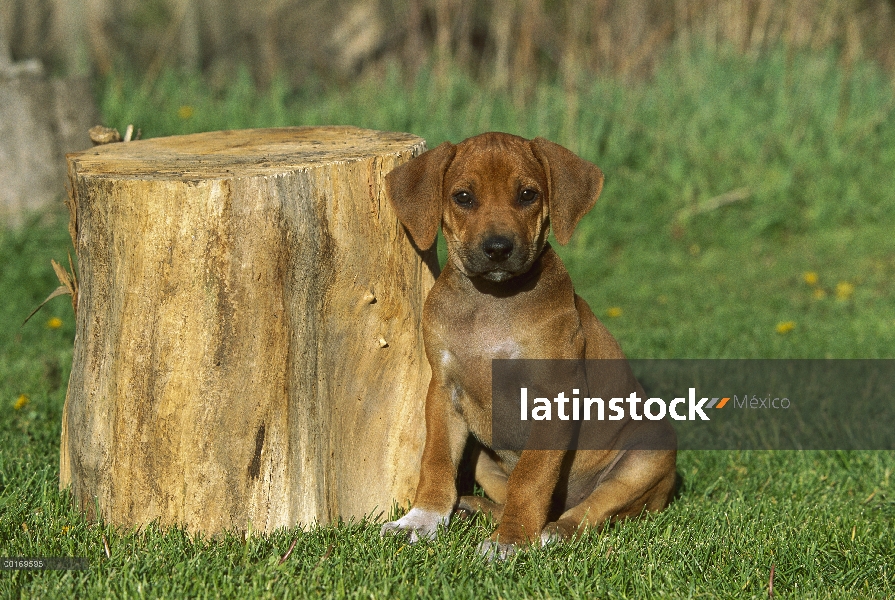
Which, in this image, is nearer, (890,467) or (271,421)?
(271,421)

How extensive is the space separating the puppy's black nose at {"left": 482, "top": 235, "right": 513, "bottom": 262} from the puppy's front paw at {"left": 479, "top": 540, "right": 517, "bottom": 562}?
3.47 feet

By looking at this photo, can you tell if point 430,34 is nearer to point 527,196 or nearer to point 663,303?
point 663,303

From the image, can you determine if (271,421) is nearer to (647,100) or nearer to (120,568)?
(120,568)

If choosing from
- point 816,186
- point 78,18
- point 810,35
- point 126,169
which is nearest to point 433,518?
point 126,169

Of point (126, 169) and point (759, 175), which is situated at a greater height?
point (126, 169)

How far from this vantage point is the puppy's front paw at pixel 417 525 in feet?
12.2

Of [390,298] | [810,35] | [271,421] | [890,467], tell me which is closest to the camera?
[271,421]

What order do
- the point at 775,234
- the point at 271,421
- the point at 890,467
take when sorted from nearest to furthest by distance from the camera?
the point at 271,421
the point at 890,467
the point at 775,234

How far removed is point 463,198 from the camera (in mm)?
3787

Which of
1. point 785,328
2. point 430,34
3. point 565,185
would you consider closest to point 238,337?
point 565,185

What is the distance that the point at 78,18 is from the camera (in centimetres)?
1223

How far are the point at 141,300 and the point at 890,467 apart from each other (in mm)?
3608

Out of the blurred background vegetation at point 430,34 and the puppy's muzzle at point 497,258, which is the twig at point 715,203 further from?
the puppy's muzzle at point 497,258

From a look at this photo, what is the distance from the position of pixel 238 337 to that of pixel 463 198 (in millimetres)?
992
